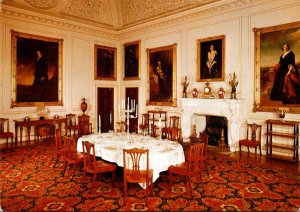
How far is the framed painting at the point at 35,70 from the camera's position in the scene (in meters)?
9.39

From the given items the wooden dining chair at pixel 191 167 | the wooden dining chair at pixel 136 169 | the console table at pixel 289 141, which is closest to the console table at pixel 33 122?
the wooden dining chair at pixel 136 169

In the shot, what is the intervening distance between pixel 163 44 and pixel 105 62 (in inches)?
126

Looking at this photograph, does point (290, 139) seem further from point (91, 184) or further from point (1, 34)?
point (1, 34)

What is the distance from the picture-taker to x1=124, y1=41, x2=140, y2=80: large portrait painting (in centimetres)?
1193

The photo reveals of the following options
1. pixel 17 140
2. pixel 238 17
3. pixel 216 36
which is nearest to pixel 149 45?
pixel 216 36

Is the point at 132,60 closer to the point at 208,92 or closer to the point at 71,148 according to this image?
the point at 208,92

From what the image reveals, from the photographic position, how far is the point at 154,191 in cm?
478

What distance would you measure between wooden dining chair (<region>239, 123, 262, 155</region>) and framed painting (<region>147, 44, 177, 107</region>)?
10.6 ft

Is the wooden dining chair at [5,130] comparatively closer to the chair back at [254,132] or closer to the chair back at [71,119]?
the chair back at [71,119]

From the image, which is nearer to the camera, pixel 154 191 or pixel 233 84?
pixel 154 191

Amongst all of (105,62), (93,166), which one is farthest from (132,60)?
(93,166)

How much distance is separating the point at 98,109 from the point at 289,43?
8369 millimetres

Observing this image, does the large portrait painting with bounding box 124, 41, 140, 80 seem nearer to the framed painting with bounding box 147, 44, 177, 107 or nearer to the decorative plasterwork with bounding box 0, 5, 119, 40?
the framed painting with bounding box 147, 44, 177, 107

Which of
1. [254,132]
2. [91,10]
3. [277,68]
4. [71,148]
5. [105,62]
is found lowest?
[71,148]
